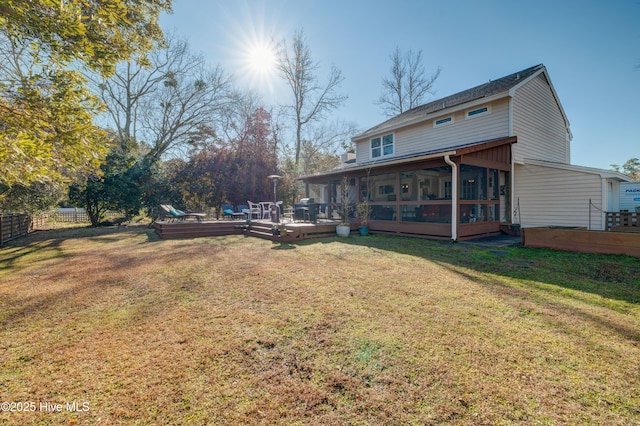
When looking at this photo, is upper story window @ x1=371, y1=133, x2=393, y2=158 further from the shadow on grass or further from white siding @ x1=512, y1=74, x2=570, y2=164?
the shadow on grass

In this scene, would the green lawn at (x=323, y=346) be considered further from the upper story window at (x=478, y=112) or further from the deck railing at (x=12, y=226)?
the upper story window at (x=478, y=112)

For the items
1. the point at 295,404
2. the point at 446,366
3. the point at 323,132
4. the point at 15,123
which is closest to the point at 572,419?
the point at 446,366

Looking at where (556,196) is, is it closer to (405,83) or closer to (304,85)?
(405,83)

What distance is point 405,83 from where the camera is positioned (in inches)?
852

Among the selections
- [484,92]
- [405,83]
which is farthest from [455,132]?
[405,83]

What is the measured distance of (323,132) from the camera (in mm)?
26656

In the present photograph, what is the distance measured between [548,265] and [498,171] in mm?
5030

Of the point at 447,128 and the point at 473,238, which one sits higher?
the point at 447,128

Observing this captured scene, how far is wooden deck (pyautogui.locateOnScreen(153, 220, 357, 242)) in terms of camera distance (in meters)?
8.61

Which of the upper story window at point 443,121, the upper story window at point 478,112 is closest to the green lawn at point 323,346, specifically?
the upper story window at point 478,112

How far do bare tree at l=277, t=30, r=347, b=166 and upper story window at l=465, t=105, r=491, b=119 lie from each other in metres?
14.0

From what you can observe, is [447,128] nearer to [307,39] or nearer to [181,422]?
[181,422]

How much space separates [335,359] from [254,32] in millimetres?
18062

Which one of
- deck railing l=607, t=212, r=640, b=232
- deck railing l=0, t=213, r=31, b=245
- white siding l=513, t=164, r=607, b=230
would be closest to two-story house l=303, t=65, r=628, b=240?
white siding l=513, t=164, r=607, b=230
